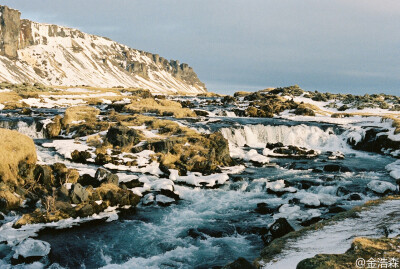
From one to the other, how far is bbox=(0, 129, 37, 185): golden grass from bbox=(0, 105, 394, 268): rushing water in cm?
506

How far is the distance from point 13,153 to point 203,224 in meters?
15.3

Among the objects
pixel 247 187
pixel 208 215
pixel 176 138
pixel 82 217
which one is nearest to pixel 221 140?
pixel 176 138

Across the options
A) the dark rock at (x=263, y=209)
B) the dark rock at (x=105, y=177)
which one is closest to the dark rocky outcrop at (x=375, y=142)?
the dark rock at (x=263, y=209)

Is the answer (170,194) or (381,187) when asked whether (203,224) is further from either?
(381,187)

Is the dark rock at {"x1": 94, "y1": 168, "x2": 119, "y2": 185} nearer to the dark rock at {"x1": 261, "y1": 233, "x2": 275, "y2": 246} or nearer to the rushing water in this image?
the rushing water

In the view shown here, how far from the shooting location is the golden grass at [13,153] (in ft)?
70.5

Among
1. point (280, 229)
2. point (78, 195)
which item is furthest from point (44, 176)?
point (280, 229)

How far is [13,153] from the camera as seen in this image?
75.0 ft

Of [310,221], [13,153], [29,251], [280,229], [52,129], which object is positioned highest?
[52,129]

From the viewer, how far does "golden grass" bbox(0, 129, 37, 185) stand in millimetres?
21478

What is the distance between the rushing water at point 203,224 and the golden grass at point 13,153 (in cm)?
506

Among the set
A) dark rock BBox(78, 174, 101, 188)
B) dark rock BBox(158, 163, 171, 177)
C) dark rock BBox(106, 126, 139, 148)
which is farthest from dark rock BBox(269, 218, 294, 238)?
dark rock BBox(106, 126, 139, 148)

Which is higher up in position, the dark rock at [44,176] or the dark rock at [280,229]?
the dark rock at [44,176]

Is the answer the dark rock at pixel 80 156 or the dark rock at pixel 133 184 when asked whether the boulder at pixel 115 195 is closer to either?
the dark rock at pixel 133 184
